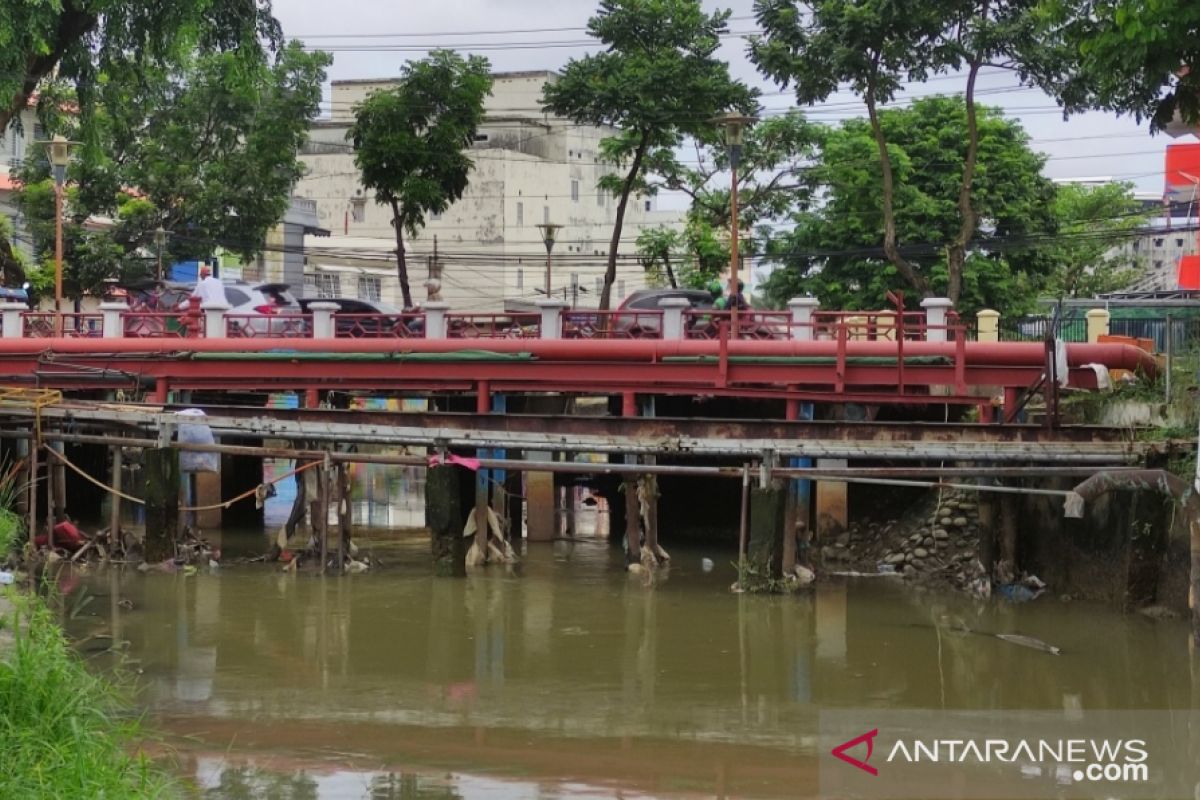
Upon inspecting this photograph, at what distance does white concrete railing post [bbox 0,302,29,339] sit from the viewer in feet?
85.5

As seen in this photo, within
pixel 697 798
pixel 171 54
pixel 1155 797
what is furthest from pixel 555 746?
pixel 171 54

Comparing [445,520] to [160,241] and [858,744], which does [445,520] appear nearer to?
[858,744]

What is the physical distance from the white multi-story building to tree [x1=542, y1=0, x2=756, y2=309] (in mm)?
22011

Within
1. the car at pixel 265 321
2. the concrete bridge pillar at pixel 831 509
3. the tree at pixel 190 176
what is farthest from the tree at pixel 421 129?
the concrete bridge pillar at pixel 831 509

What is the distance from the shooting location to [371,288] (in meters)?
59.3

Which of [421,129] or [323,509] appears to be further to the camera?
[421,129]

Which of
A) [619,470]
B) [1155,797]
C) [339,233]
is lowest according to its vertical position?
[1155,797]

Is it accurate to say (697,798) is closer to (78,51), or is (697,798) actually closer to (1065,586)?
(1065,586)

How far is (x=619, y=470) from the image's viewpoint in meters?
19.3

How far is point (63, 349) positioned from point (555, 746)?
1533 cm

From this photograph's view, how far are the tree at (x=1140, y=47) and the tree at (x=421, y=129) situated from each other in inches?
644

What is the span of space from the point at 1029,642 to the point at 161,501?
1170 centimetres

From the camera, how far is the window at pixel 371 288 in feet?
190

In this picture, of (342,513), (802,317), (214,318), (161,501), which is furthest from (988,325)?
(161,501)
